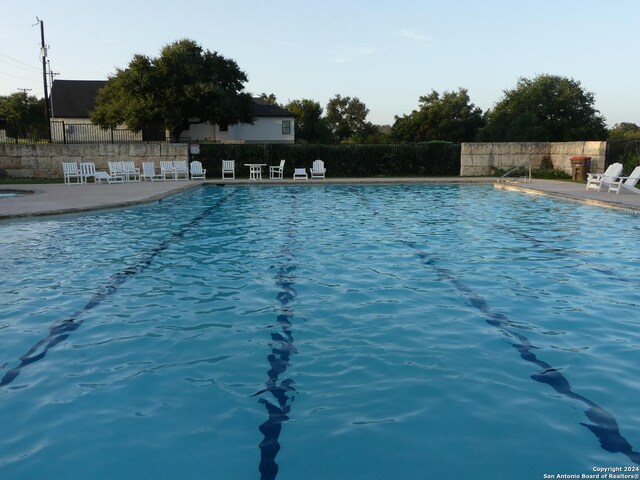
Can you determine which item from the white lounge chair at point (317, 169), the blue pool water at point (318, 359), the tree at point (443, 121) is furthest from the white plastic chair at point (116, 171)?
the tree at point (443, 121)

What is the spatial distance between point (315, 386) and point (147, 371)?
131 centimetres

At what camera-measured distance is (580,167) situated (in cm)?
2048

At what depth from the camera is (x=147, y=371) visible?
4.16m

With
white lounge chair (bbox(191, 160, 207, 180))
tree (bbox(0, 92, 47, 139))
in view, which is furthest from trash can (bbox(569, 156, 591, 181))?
tree (bbox(0, 92, 47, 139))

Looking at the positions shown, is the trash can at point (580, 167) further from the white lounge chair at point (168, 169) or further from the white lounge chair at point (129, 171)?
the white lounge chair at point (129, 171)

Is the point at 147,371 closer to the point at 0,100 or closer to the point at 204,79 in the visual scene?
the point at 204,79

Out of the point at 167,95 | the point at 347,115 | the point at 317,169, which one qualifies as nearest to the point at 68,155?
the point at 317,169

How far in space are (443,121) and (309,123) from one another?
43.7 ft

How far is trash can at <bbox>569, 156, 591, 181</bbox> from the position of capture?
20328mm

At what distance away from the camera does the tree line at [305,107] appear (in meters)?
35.2

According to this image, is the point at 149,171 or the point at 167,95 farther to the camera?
the point at 167,95

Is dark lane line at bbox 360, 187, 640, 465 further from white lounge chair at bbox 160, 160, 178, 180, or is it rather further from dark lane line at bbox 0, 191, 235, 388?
white lounge chair at bbox 160, 160, 178, 180

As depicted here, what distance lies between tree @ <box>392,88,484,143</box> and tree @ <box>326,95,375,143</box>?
521 inches

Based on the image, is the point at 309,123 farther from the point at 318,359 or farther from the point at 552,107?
the point at 318,359
